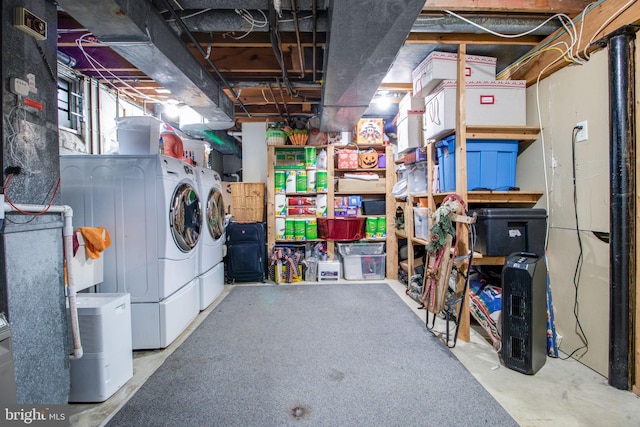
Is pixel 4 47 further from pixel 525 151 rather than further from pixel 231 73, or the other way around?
pixel 525 151

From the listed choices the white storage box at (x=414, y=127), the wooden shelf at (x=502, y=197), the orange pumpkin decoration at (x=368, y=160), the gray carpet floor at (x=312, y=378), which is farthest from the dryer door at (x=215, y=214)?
the wooden shelf at (x=502, y=197)

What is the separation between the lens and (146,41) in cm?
185

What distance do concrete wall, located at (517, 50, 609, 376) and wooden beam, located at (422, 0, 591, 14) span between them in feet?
1.42

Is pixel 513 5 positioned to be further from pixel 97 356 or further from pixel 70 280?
pixel 97 356

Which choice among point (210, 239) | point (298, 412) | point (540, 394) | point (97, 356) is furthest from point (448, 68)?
point (97, 356)

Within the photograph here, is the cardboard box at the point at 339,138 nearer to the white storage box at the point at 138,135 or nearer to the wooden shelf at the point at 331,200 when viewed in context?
the wooden shelf at the point at 331,200

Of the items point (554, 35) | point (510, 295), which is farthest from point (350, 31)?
point (510, 295)

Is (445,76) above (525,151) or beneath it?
above

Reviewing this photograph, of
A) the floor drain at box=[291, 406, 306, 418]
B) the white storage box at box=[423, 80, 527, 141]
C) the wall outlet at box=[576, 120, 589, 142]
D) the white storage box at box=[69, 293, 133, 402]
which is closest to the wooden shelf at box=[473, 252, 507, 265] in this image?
the wall outlet at box=[576, 120, 589, 142]

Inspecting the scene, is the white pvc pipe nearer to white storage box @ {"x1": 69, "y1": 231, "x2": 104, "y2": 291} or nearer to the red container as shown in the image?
white storage box @ {"x1": 69, "y1": 231, "x2": 104, "y2": 291}

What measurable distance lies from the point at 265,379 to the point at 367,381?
646mm

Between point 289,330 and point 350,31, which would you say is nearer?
point 350,31

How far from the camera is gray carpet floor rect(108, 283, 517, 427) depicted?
4.82 ft

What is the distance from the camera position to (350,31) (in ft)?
5.91
